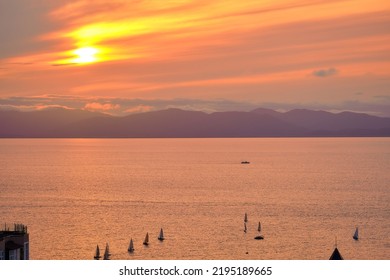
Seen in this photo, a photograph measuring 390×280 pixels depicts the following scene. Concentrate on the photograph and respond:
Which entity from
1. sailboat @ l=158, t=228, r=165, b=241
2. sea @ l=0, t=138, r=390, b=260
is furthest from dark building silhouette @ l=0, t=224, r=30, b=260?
sailboat @ l=158, t=228, r=165, b=241

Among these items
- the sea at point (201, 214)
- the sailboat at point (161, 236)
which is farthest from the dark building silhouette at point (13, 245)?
the sailboat at point (161, 236)

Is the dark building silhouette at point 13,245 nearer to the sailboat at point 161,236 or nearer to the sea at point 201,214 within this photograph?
the sea at point 201,214

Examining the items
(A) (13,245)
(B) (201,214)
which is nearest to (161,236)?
(B) (201,214)

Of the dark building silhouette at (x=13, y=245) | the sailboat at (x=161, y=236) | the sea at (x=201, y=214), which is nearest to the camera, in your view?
the dark building silhouette at (x=13, y=245)

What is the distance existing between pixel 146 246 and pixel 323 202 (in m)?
45.0

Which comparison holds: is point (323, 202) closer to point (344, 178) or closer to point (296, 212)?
point (296, 212)

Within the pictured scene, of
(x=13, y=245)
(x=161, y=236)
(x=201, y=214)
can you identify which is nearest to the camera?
(x=13, y=245)

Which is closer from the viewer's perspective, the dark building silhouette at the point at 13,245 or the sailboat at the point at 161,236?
the dark building silhouette at the point at 13,245

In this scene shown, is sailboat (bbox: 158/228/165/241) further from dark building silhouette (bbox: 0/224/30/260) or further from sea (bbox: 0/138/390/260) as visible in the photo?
dark building silhouette (bbox: 0/224/30/260)

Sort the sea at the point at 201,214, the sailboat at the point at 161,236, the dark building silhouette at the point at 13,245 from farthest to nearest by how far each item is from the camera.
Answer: the sailboat at the point at 161,236, the sea at the point at 201,214, the dark building silhouette at the point at 13,245

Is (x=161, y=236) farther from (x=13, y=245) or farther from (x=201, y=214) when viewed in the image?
(x=13, y=245)

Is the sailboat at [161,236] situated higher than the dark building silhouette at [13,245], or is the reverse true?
the sailboat at [161,236]

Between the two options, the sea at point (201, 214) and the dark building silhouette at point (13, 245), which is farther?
the sea at point (201, 214)
